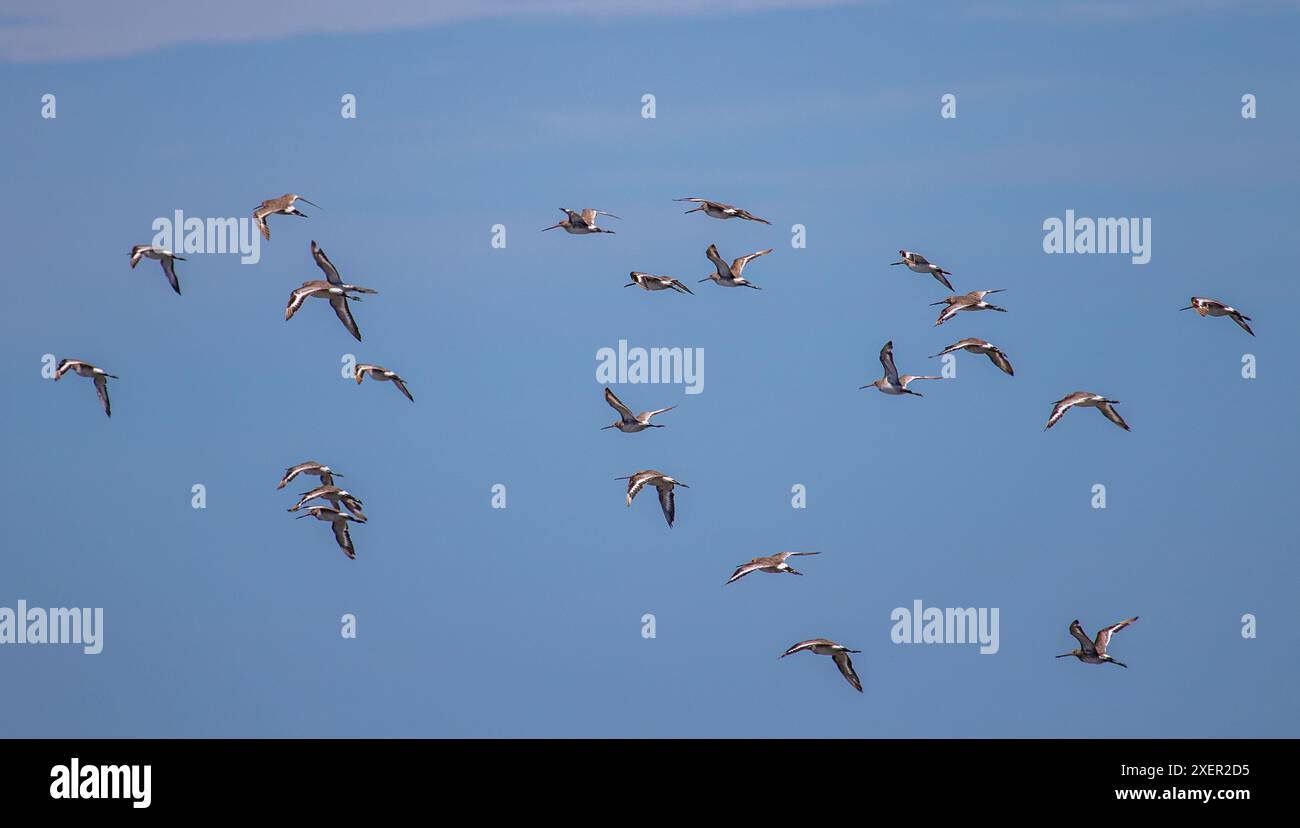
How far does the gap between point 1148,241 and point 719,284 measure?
57.8ft

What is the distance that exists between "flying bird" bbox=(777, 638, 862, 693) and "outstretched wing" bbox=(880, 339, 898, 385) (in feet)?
24.8

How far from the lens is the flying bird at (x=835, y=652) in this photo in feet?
182

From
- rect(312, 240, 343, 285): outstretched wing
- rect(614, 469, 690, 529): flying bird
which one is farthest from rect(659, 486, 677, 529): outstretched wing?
rect(312, 240, 343, 285): outstretched wing

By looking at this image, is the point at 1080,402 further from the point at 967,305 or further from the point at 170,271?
the point at 170,271

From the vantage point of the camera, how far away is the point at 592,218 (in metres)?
58.9

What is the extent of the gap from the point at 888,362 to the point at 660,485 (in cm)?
704

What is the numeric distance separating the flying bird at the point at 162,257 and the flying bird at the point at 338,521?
798 cm

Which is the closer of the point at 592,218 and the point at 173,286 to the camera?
the point at 592,218

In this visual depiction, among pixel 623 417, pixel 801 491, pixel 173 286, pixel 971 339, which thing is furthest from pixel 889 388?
pixel 173 286

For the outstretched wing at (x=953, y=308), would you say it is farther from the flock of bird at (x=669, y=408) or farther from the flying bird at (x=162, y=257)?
the flying bird at (x=162, y=257)

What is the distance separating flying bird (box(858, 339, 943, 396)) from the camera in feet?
194

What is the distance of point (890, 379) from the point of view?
59438 millimetres

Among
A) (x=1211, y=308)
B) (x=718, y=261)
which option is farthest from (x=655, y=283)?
(x=1211, y=308)

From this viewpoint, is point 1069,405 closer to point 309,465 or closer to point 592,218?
point 592,218
